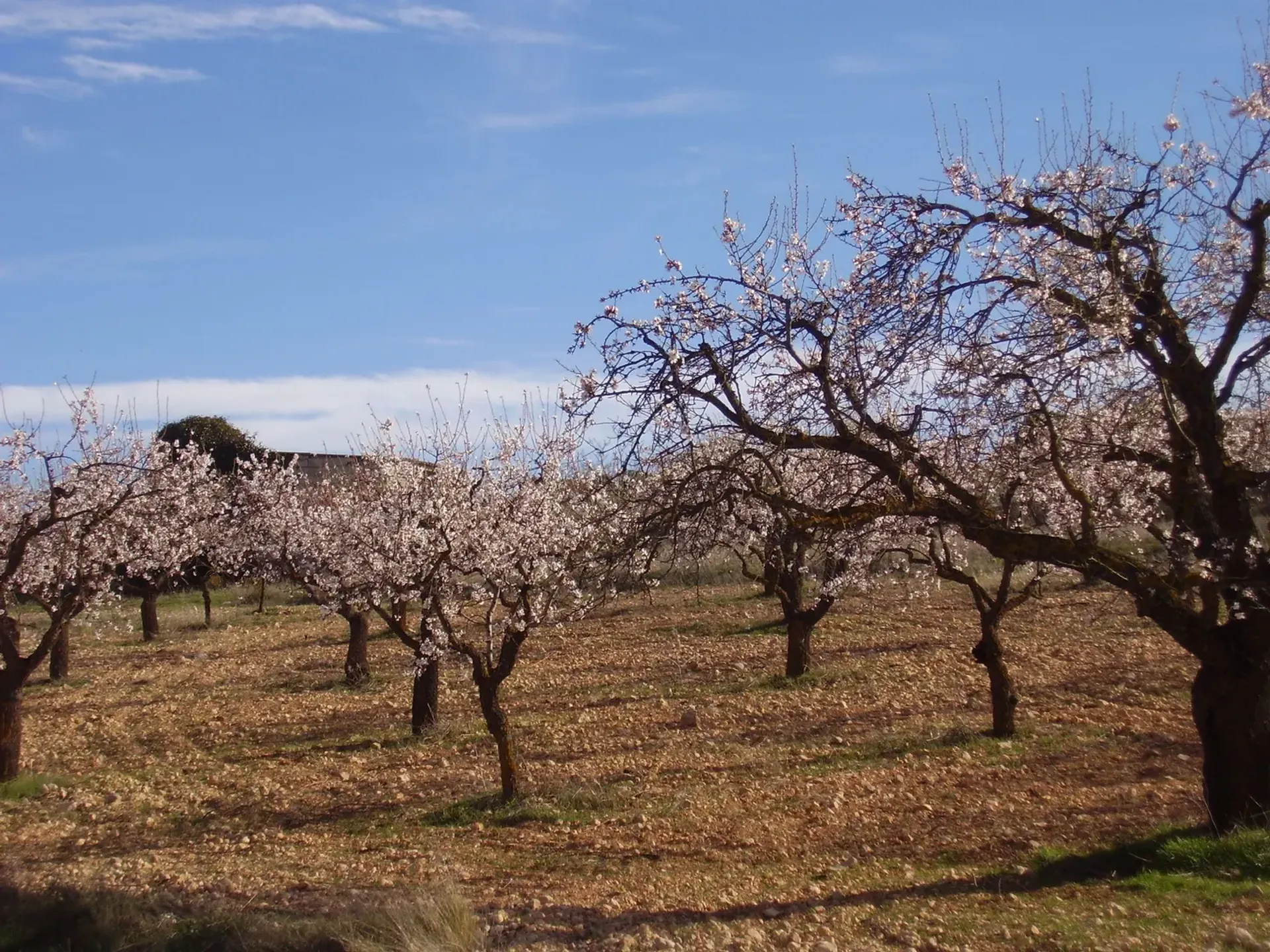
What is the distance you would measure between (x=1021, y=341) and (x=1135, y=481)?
2.00 meters

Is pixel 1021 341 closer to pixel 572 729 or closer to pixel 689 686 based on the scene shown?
pixel 572 729

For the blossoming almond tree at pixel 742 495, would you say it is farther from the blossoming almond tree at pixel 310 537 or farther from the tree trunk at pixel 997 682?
the blossoming almond tree at pixel 310 537

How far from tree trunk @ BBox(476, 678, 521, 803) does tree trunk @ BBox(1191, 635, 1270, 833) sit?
7042 millimetres

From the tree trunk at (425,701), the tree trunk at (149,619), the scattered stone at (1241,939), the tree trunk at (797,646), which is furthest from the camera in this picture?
the tree trunk at (149,619)

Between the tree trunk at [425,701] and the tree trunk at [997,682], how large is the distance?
7.59 metres

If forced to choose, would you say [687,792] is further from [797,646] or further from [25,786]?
[25,786]

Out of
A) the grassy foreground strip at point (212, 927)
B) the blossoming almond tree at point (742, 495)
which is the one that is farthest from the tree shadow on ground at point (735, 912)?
the blossoming almond tree at point (742, 495)

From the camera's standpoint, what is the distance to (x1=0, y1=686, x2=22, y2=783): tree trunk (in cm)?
1422

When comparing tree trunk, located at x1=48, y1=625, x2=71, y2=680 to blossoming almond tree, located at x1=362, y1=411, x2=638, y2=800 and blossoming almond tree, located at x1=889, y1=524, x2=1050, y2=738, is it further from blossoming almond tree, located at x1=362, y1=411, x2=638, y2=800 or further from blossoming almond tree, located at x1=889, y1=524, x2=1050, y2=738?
blossoming almond tree, located at x1=889, y1=524, x2=1050, y2=738

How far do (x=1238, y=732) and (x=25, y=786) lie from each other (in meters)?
13.3

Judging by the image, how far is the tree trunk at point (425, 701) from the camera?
16.7m

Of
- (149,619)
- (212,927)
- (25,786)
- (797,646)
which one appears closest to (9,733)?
(25,786)

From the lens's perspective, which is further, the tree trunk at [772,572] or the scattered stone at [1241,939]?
the tree trunk at [772,572]

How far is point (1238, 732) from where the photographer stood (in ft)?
25.0
